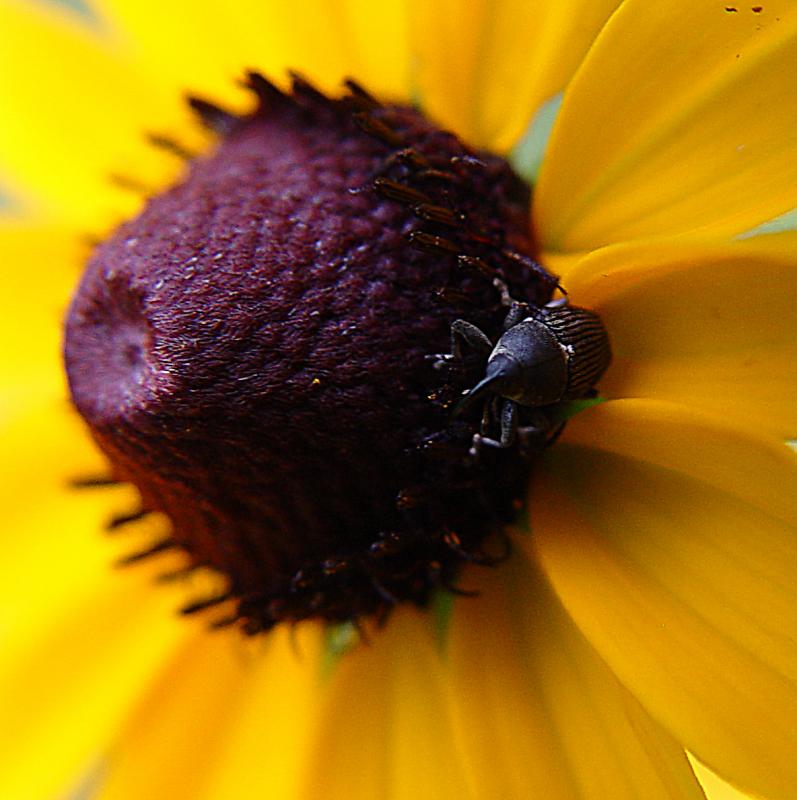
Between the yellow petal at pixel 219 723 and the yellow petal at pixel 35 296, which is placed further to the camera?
the yellow petal at pixel 35 296

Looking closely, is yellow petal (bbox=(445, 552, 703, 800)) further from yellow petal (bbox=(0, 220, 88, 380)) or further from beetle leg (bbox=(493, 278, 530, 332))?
yellow petal (bbox=(0, 220, 88, 380))

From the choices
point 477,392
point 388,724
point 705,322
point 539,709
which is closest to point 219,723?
point 388,724

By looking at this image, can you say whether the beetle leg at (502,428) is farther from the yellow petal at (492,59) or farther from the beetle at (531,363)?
the yellow petal at (492,59)

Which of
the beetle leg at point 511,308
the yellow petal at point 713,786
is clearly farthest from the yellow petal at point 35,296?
the yellow petal at point 713,786

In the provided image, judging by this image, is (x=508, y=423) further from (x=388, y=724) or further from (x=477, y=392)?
(x=388, y=724)

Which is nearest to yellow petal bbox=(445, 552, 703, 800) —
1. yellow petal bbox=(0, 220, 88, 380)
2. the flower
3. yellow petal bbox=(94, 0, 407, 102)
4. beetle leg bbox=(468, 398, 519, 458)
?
the flower

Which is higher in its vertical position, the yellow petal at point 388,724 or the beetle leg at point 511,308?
the beetle leg at point 511,308
